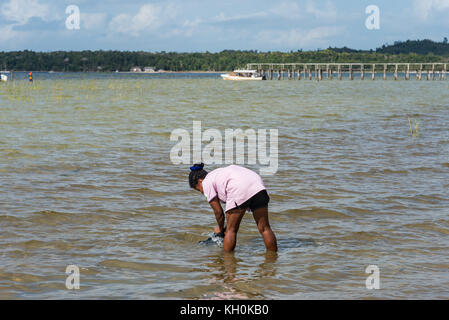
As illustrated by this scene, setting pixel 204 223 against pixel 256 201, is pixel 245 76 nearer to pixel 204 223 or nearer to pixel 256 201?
pixel 204 223

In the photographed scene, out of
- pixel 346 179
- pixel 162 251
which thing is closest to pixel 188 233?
pixel 162 251

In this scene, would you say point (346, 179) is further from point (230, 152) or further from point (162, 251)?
point (162, 251)

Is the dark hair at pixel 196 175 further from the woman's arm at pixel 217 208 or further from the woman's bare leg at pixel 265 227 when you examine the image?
the woman's bare leg at pixel 265 227

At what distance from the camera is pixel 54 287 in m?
6.18

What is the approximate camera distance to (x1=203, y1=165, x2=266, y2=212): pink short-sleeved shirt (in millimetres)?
6883

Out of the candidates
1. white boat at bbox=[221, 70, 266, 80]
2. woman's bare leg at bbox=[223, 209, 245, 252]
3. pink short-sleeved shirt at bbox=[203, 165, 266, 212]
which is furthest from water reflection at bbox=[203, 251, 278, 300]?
white boat at bbox=[221, 70, 266, 80]

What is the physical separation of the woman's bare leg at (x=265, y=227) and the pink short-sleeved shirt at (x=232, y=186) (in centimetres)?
31

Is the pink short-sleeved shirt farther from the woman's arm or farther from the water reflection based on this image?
the water reflection

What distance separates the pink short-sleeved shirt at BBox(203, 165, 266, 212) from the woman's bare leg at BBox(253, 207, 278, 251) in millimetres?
308

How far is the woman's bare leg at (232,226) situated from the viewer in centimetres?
701

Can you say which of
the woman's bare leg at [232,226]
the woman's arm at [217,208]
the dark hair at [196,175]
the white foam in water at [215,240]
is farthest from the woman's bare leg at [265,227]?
the dark hair at [196,175]

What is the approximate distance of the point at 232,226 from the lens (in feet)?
23.5

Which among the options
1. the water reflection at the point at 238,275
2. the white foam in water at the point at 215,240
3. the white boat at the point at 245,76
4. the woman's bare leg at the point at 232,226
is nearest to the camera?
the water reflection at the point at 238,275
